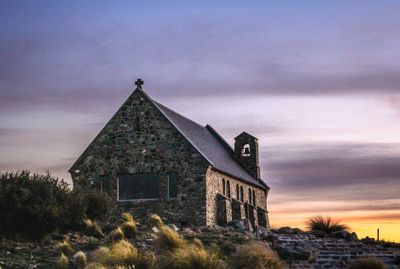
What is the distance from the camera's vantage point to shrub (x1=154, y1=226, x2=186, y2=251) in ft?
87.4

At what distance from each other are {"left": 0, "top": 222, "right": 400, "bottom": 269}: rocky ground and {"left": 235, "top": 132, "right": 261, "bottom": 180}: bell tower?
2077 centimetres

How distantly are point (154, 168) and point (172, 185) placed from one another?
1.45m

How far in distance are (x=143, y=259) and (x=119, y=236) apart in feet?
Answer: 28.9

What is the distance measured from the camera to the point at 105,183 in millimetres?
44844

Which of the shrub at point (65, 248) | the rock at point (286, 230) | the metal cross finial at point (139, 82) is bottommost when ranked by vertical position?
the shrub at point (65, 248)

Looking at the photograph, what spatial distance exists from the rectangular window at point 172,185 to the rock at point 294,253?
572 inches

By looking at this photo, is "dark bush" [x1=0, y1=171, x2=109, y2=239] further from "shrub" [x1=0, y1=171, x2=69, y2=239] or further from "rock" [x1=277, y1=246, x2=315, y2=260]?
"rock" [x1=277, y1=246, x2=315, y2=260]

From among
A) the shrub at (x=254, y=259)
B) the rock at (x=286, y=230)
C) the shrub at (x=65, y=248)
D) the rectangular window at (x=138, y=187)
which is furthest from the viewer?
the rectangular window at (x=138, y=187)

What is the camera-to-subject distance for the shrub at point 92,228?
34747mm

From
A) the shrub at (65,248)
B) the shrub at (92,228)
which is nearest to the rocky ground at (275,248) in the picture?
the shrub at (65,248)

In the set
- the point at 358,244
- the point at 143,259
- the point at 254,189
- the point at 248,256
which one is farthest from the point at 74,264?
the point at 254,189

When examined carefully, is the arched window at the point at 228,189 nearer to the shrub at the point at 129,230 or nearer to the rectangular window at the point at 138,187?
the rectangular window at the point at 138,187

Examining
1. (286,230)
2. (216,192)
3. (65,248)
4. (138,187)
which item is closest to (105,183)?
(138,187)

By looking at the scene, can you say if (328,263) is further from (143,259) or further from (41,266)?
(41,266)
